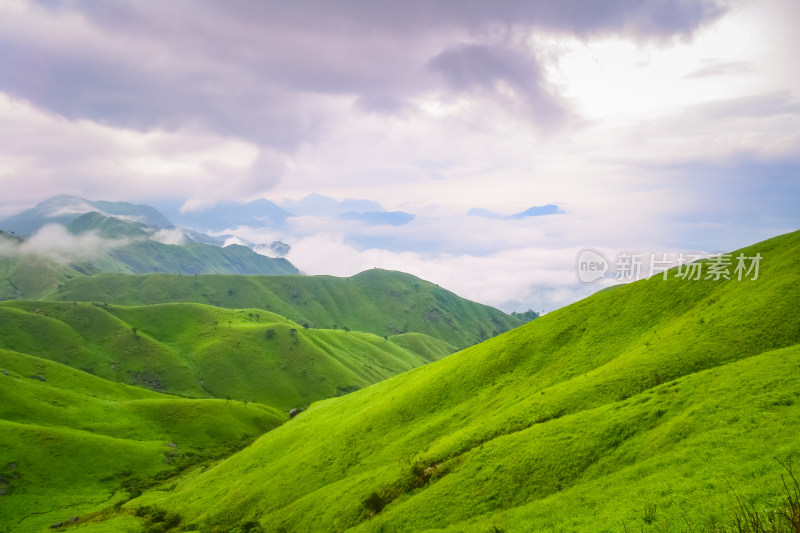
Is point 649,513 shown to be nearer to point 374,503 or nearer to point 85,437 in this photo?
point 374,503

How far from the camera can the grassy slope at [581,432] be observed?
96.5 ft

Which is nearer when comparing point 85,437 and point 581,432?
point 581,432

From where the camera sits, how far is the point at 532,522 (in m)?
31.3

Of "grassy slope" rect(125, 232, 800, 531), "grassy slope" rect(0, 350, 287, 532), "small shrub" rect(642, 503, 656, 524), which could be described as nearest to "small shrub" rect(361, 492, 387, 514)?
"grassy slope" rect(125, 232, 800, 531)

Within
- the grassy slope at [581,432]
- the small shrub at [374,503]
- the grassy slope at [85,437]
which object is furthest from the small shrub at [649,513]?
the grassy slope at [85,437]

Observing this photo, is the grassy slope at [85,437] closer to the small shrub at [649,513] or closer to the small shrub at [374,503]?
the small shrub at [374,503]

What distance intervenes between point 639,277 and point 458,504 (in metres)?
54.0

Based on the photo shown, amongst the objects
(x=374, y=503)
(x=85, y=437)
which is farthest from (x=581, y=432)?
(x=85, y=437)

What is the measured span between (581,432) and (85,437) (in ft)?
458

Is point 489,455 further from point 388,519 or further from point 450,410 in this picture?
point 450,410

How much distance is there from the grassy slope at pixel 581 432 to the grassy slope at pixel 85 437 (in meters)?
42.6

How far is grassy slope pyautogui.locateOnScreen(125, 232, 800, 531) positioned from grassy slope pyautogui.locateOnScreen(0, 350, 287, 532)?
140 ft

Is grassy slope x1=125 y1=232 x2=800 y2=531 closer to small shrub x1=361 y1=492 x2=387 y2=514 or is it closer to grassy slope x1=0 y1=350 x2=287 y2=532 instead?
small shrub x1=361 y1=492 x2=387 y2=514

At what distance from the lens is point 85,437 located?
12100 centimetres
